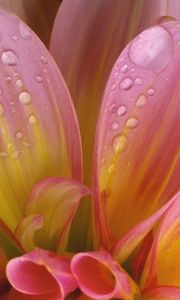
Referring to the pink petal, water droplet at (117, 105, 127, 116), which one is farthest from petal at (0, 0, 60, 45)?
water droplet at (117, 105, 127, 116)

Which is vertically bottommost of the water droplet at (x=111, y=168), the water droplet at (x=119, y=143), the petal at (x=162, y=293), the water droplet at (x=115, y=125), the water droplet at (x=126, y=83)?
the petal at (x=162, y=293)

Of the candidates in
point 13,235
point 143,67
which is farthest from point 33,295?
point 143,67

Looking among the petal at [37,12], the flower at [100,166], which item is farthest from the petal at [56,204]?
the petal at [37,12]

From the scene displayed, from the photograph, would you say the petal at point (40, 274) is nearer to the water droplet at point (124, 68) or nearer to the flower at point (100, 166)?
the flower at point (100, 166)

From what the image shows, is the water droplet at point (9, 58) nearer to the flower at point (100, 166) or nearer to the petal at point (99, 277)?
the flower at point (100, 166)

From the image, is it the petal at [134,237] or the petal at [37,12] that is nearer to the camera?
the petal at [134,237]

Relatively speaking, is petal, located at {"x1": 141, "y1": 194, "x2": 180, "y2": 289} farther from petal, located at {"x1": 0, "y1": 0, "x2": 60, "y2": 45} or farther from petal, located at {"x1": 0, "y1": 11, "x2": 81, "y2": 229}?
petal, located at {"x1": 0, "y1": 0, "x2": 60, "y2": 45}

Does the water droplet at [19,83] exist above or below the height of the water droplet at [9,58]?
below

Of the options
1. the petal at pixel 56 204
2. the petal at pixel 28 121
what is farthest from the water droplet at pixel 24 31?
the petal at pixel 56 204

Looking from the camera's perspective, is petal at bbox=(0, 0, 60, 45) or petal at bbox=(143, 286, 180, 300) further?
petal at bbox=(0, 0, 60, 45)
